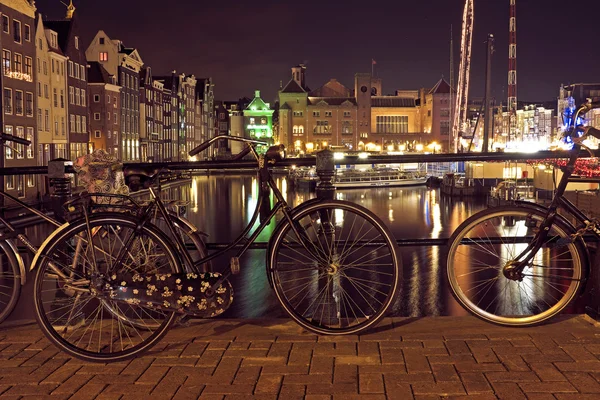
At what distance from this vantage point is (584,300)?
4.71 m

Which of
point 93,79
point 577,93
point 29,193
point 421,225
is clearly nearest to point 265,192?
point 29,193

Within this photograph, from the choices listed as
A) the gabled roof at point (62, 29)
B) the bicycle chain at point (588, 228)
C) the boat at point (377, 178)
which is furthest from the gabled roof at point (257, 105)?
the bicycle chain at point (588, 228)

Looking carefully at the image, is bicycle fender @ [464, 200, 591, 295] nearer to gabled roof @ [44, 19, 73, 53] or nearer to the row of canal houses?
the row of canal houses

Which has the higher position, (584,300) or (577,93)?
(577,93)

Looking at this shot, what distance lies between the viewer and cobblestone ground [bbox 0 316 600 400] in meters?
3.58

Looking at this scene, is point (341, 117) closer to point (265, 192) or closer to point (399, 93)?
point (399, 93)

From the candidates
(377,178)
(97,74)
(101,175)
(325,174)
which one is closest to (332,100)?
(377,178)

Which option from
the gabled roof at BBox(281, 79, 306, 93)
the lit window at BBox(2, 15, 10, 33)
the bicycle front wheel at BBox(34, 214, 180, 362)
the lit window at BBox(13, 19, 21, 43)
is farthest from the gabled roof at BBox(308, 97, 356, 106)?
the bicycle front wheel at BBox(34, 214, 180, 362)

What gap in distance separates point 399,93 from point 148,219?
175733mm

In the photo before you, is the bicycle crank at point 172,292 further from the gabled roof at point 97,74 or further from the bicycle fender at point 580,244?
the gabled roof at point 97,74

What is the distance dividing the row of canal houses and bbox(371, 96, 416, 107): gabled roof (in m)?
68.1

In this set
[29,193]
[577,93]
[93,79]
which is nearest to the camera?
[29,193]

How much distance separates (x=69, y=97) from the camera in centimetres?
5028

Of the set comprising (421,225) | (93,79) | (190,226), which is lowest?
(421,225)
